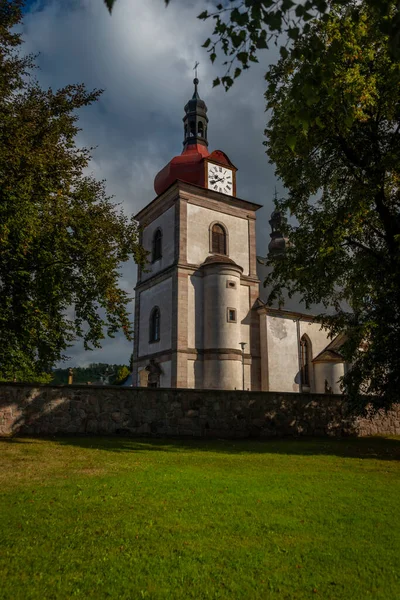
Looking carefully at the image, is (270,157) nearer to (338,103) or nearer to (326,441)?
(338,103)

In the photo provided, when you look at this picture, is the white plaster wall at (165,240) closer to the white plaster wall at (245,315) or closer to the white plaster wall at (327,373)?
the white plaster wall at (245,315)

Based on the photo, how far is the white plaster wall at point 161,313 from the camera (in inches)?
1184

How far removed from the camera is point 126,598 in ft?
11.9

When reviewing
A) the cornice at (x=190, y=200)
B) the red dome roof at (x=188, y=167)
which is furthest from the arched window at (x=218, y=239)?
the red dome roof at (x=188, y=167)

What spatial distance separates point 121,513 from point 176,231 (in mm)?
26198

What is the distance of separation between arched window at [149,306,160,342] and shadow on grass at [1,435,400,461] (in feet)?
53.9

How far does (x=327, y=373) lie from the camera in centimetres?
3291

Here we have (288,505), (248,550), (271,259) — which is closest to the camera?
(248,550)

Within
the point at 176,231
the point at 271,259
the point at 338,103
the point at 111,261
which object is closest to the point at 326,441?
the point at 271,259

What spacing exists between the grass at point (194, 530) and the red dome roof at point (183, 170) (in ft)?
87.4

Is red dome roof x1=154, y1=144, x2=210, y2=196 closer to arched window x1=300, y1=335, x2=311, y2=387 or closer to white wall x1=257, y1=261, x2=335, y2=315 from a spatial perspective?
white wall x1=257, y1=261, x2=335, y2=315

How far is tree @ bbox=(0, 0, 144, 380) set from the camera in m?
12.9

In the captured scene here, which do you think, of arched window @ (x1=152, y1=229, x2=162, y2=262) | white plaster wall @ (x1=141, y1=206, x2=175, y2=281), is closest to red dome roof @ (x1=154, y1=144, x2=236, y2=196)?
white plaster wall @ (x1=141, y1=206, x2=175, y2=281)

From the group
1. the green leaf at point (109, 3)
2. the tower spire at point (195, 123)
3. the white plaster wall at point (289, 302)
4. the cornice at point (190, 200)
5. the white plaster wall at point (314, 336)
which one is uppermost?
the tower spire at point (195, 123)
